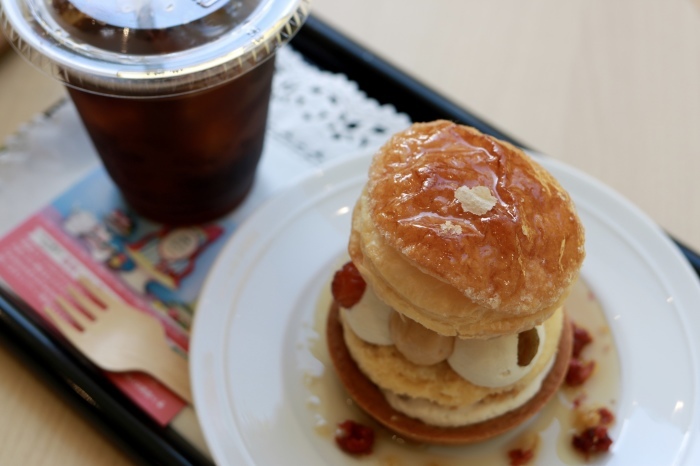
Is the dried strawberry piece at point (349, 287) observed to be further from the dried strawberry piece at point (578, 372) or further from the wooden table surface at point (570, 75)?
the wooden table surface at point (570, 75)

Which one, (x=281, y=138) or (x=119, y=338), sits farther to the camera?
(x=281, y=138)

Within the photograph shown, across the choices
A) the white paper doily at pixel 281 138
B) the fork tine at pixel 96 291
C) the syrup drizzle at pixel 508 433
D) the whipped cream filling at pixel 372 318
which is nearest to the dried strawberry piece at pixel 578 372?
the syrup drizzle at pixel 508 433

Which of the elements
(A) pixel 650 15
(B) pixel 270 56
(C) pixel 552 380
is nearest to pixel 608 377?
(C) pixel 552 380

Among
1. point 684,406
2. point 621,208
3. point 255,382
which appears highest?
point 621,208

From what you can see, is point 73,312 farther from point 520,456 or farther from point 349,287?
point 520,456

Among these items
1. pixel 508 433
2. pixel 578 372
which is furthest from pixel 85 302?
pixel 578 372

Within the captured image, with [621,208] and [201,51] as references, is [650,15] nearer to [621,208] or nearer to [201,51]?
[621,208]
